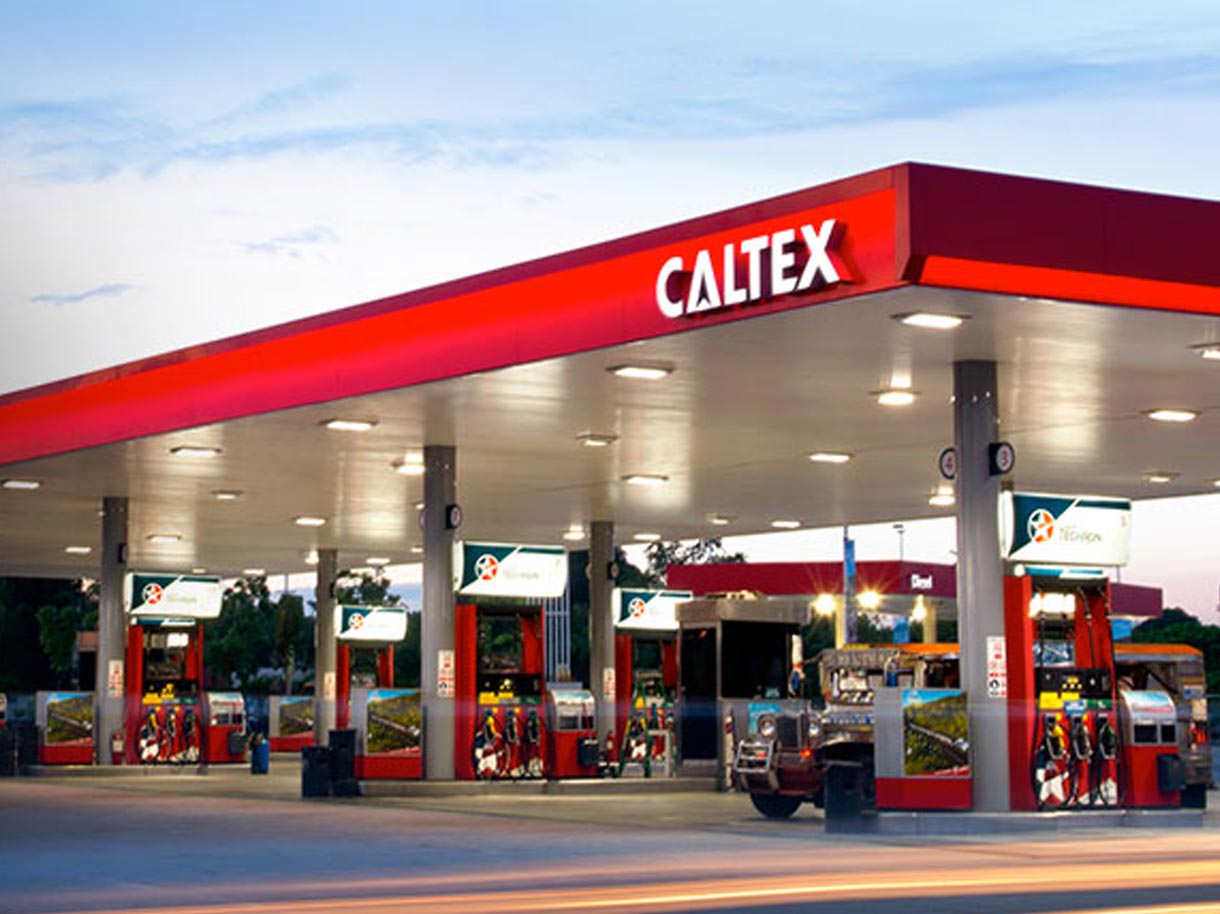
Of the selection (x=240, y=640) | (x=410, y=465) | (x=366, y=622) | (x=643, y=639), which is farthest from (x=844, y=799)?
(x=240, y=640)

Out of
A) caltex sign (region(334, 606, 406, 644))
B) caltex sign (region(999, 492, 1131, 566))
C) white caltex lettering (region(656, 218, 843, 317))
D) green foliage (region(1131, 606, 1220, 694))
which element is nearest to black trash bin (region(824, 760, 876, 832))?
caltex sign (region(999, 492, 1131, 566))

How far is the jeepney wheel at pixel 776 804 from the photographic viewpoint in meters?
23.4

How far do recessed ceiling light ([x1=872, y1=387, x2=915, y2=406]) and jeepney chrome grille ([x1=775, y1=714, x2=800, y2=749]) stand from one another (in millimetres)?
3645

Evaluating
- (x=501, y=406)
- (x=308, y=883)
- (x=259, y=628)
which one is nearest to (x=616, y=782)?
(x=501, y=406)

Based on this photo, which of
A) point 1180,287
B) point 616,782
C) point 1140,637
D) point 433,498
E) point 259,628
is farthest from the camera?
point 1140,637

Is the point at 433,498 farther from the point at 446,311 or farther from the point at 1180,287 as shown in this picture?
the point at 1180,287

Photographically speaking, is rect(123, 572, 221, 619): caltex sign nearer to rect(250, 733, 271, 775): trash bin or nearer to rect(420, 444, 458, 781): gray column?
rect(250, 733, 271, 775): trash bin

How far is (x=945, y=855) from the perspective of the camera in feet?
55.9

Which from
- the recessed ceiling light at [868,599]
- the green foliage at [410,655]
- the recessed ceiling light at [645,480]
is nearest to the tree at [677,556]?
the green foliage at [410,655]

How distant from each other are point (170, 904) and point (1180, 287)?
32.9ft

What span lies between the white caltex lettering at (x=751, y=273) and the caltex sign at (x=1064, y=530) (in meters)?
4.36

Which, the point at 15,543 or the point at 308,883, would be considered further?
the point at 15,543

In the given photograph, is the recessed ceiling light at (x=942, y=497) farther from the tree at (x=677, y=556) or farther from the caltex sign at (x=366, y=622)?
the tree at (x=677, y=556)

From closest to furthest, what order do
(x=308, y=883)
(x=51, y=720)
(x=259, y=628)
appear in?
(x=308, y=883)
(x=51, y=720)
(x=259, y=628)
